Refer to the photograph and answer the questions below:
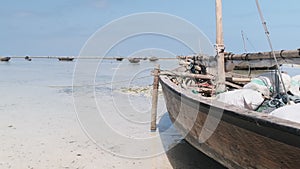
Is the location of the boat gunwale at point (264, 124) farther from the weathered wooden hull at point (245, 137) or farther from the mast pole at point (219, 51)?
the mast pole at point (219, 51)

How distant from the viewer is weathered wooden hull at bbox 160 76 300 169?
1.90 m

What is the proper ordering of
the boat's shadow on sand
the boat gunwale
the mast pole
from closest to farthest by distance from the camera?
the boat gunwale
the boat's shadow on sand
the mast pole

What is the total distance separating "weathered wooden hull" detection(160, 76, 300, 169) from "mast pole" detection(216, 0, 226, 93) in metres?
1.70

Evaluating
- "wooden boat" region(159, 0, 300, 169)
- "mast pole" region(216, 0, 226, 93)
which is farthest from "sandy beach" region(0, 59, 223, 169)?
"wooden boat" region(159, 0, 300, 169)

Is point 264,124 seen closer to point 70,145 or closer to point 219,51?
point 219,51

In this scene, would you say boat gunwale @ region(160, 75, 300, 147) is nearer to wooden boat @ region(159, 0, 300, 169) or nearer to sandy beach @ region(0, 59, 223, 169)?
wooden boat @ region(159, 0, 300, 169)

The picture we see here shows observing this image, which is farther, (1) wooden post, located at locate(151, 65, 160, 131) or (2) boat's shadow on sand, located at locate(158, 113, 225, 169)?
(1) wooden post, located at locate(151, 65, 160, 131)

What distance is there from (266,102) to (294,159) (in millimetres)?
1566

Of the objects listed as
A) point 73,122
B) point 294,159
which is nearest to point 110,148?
point 73,122

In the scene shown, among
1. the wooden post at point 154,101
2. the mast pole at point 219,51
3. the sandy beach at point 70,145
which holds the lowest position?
the sandy beach at point 70,145

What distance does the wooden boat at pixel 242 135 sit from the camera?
1.91 meters

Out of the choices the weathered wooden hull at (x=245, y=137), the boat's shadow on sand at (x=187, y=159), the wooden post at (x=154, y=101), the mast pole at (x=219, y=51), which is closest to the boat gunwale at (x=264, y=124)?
the weathered wooden hull at (x=245, y=137)

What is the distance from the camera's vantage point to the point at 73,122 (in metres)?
7.04

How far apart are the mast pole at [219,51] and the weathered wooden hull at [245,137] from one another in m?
1.70
